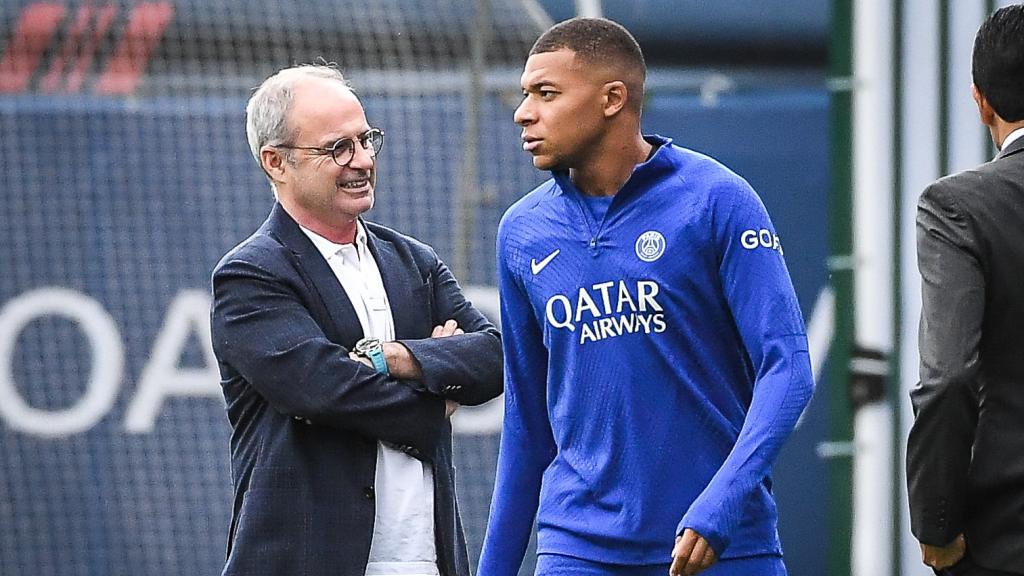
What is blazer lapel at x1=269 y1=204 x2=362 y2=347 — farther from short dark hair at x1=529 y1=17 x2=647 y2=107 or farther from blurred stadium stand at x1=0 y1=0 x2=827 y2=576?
blurred stadium stand at x1=0 y1=0 x2=827 y2=576

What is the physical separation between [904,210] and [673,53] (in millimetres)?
1711

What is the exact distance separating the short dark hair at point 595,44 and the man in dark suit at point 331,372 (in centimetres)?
52

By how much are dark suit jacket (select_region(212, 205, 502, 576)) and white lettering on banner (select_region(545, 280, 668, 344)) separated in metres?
0.42

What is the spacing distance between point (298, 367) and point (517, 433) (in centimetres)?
48

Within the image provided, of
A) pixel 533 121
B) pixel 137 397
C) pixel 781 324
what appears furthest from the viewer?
pixel 137 397

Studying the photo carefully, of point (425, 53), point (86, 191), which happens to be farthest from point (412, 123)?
point (86, 191)

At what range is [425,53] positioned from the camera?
7.86m

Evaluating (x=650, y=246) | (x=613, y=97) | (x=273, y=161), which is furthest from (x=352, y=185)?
(x=650, y=246)

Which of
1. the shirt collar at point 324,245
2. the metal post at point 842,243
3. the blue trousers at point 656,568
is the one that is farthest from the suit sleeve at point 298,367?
the metal post at point 842,243

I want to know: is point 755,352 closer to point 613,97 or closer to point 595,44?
point 613,97

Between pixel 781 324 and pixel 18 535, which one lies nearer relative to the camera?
pixel 781 324

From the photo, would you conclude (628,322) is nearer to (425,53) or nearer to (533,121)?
A: (533,121)

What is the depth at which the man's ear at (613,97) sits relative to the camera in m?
3.65

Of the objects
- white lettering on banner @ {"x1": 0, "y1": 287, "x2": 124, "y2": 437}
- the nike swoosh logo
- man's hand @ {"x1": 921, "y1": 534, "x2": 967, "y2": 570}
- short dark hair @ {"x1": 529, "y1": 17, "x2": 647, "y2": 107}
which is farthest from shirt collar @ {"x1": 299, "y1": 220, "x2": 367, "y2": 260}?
white lettering on banner @ {"x1": 0, "y1": 287, "x2": 124, "y2": 437}
